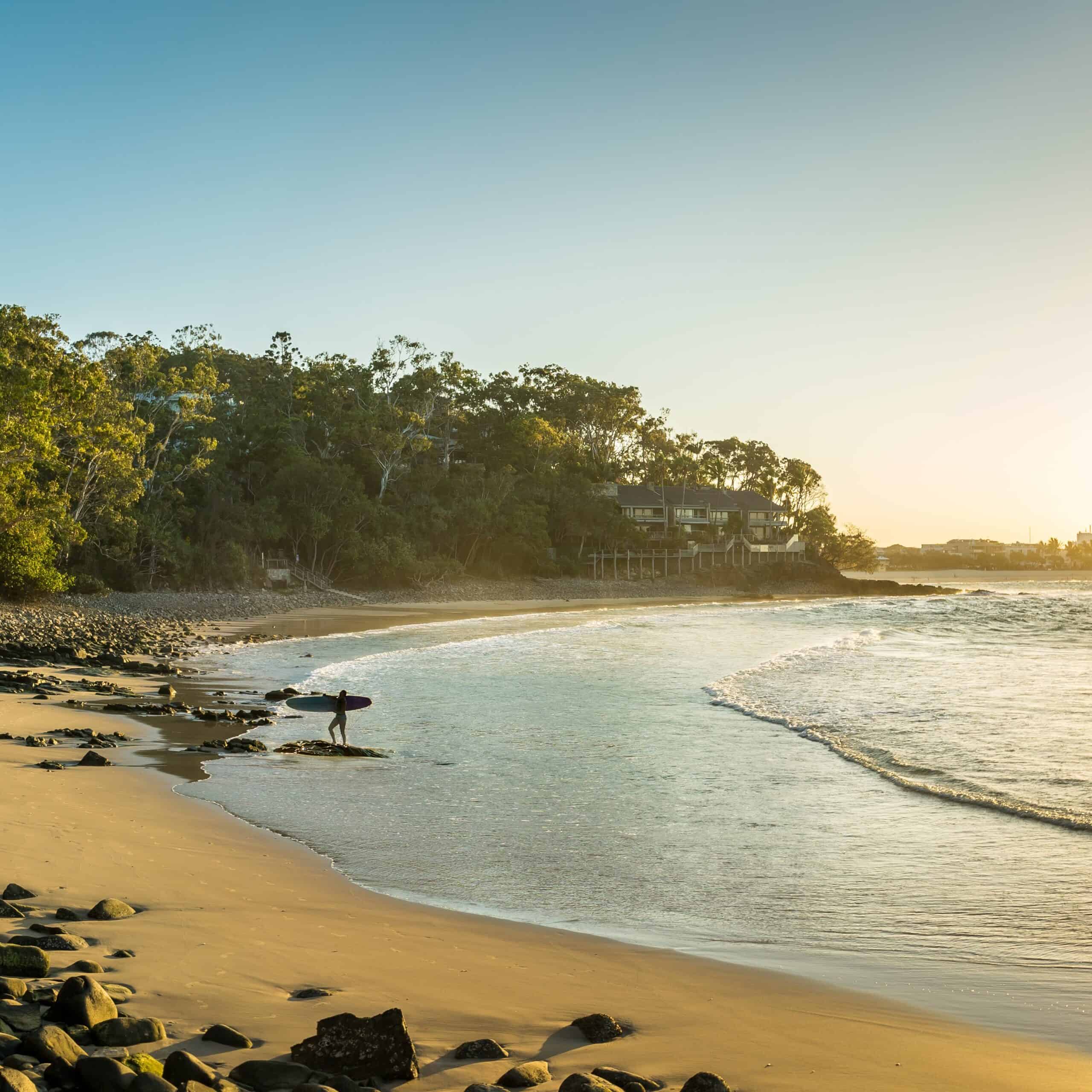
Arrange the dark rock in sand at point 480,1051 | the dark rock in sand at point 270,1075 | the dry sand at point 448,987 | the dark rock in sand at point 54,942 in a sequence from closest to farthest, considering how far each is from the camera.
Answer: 1. the dark rock in sand at point 270,1075
2. the dark rock in sand at point 480,1051
3. the dry sand at point 448,987
4. the dark rock in sand at point 54,942

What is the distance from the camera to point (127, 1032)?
435 cm

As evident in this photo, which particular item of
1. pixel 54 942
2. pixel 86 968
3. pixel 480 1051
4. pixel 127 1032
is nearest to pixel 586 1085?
pixel 480 1051

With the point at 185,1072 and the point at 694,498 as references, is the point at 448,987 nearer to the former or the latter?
the point at 185,1072

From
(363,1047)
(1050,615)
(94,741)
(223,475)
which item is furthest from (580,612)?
(363,1047)

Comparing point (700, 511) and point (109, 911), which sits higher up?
point (700, 511)

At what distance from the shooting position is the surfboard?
49.8ft

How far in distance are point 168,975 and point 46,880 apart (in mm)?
2428

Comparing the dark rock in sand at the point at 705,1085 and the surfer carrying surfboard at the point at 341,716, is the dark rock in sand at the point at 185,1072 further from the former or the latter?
the surfer carrying surfboard at the point at 341,716

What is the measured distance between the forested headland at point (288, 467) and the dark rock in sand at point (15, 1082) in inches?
Answer: 1298

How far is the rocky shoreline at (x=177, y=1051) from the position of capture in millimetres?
3801

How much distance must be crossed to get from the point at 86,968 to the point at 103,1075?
66.3 inches

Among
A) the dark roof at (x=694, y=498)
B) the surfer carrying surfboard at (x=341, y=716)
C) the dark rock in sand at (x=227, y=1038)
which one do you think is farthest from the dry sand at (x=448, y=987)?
the dark roof at (x=694, y=498)

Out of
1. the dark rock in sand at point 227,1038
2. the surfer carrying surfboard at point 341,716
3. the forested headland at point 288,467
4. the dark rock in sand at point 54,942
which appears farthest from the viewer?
the forested headland at point 288,467

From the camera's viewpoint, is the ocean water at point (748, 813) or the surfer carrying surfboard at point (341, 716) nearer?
the ocean water at point (748, 813)
